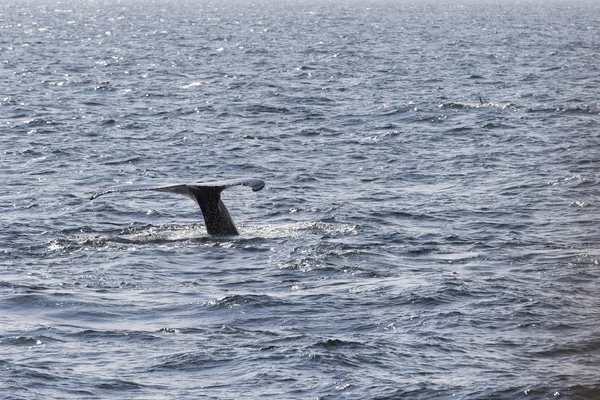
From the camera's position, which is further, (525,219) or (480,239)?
(525,219)

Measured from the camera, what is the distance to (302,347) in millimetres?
17547

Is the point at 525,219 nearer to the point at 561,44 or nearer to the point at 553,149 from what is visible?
the point at 553,149

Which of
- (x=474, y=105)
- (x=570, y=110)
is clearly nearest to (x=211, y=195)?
(x=570, y=110)

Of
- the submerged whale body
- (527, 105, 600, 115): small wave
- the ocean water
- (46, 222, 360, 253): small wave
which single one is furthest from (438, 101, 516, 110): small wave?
the submerged whale body

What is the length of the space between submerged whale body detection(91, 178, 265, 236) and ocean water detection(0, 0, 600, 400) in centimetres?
42

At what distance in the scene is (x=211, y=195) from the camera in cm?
2433

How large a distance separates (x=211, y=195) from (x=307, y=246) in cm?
212

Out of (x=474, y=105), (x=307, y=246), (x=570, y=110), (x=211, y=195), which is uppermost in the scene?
(x=211, y=195)

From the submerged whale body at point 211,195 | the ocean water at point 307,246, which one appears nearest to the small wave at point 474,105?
the ocean water at point 307,246

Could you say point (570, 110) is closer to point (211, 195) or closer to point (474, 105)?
point (474, 105)

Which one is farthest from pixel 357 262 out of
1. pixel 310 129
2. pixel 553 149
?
pixel 310 129

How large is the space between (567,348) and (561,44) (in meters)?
77.4

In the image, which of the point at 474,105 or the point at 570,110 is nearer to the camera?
the point at 570,110

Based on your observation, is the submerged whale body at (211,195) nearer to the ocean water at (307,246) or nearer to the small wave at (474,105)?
the ocean water at (307,246)
